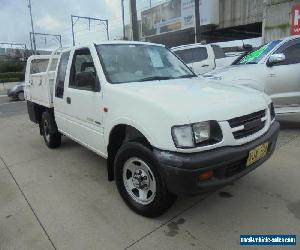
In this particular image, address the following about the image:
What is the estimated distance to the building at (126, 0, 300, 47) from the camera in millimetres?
16703

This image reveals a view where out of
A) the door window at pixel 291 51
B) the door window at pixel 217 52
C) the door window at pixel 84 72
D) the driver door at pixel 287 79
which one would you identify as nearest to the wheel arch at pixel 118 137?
the door window at pixel 84 72

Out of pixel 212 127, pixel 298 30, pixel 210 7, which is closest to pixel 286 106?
pixel 212 127

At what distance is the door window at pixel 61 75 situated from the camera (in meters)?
4.83

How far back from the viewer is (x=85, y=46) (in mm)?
4207

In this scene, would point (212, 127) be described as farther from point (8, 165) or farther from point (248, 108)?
point (8, 165)

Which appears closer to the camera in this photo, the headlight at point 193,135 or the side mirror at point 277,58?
the headlight at point 193,135

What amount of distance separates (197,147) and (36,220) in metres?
1.92

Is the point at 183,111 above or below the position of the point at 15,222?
above

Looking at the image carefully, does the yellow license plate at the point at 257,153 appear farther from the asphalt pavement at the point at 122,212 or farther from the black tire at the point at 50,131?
the black tire at the point at 50,131

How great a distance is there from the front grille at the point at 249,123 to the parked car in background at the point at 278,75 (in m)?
2.80

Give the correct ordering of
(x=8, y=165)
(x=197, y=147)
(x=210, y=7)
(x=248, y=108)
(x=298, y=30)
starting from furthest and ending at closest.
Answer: (x=210, y=7) → (x=298, y=30) → (x=8, y=165) → (x=248, y=108) → (x=197, y=147)

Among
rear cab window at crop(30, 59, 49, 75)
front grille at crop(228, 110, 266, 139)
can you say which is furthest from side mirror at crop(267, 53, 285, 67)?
rear cab window at crop(30, 59, 49, 75)

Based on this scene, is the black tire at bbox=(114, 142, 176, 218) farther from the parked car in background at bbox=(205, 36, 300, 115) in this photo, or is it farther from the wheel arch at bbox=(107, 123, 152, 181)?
the parked car in background at bbox=(205, 36, 300, 115)

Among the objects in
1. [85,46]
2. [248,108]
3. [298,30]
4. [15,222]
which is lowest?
[15,222]
